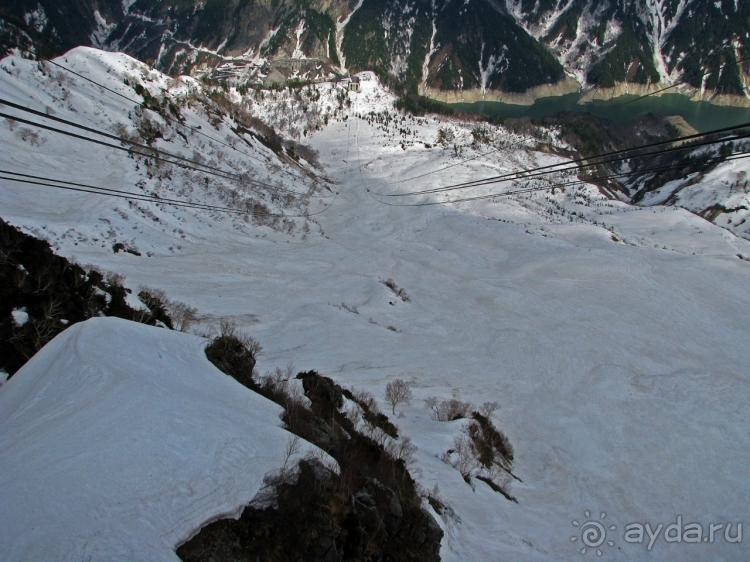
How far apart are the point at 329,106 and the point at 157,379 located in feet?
325

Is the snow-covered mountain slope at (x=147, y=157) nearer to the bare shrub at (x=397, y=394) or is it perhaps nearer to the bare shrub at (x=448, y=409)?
the bare shrub at (x=397, y=394)

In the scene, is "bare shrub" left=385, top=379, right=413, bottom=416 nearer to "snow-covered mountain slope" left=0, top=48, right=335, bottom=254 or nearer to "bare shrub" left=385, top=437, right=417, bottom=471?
"bare shrub" left=385, top=437, right=417, bottom=471

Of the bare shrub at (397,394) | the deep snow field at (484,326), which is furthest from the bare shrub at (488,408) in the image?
the bare shrub at (397,394)

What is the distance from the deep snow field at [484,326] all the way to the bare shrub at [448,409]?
1.12 ft

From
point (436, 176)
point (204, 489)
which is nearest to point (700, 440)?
point (204, 489)

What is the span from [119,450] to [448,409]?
11554 mm

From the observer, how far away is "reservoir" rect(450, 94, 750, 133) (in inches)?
6196

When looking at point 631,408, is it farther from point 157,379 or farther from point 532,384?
point 157,379

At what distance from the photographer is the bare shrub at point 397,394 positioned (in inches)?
579

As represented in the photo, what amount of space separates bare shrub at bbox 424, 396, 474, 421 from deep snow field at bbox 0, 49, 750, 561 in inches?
13.5

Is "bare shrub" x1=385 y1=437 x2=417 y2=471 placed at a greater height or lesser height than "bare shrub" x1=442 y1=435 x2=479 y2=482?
greater

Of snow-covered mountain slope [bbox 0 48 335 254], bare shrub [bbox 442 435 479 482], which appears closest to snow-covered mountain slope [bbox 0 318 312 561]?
bare shrub [bbox 442 435 479 482]

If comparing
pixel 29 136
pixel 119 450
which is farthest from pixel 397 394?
pixel 29 136

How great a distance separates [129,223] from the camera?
25.2 metres
